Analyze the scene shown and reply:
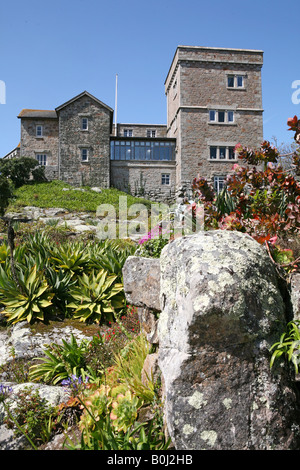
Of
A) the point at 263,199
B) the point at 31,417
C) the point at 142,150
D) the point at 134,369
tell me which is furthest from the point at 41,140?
the point at 31,417

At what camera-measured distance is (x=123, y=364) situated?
3988 mm

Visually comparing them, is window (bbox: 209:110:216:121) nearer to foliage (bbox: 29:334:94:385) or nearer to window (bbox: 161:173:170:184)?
window (bbox: 161:173:170:184)

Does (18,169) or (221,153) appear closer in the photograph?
(18,169)

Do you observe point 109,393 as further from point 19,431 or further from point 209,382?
point 209,382

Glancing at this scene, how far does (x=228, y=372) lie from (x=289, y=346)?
0.54 meters

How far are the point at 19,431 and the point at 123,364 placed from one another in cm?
123

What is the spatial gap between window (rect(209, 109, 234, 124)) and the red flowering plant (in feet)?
99.5

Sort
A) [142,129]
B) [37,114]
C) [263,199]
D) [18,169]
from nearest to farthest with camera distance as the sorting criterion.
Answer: [263,199] < [18,169] < [37,114] < [142,129]

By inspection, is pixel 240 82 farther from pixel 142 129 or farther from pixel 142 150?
pixel 142 129

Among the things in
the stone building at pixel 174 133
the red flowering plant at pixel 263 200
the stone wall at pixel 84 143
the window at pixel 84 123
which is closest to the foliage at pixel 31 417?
the red flowering plant at pixel 263 200

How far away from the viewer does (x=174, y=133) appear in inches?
1403
